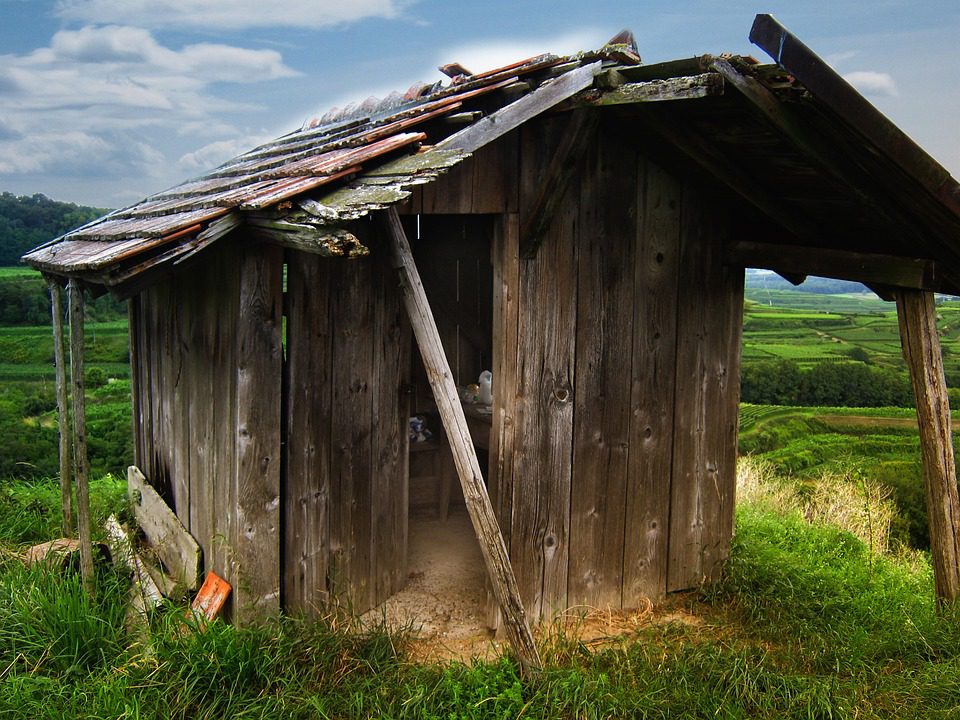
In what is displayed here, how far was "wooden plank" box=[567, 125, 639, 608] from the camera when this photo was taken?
5.10 metres

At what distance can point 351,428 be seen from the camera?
4902 millimetres

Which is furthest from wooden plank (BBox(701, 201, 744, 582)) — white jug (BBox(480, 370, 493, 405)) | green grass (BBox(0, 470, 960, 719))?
white jug (BBox(480, 370, 493, 405))

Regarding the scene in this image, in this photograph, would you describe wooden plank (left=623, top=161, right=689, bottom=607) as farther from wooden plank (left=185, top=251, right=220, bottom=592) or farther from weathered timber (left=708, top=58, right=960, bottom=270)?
wooden plank (left=185, top=251, right=220, bottom=592)

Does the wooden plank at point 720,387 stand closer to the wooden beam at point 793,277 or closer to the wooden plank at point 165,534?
the wooden beam at point 793,277

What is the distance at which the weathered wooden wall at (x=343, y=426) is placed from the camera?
4645 mm

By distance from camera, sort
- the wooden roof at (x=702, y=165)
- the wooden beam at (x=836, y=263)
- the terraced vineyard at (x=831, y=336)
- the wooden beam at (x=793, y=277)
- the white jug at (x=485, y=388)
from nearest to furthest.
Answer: the wooden roof at (x=702, y=165) → the wooden beam at (x=836, y=263) → the wooden beam at (x=793, y=277) → the white jug at (x=485, y=388) → the terraced vineyard at (x=831, y=336)

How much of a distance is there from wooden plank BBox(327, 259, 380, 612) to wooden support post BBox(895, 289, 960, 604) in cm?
286

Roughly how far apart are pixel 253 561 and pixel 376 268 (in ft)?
5.77

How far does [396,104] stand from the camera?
5754mm

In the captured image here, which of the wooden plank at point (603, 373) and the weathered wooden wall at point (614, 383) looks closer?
the weathered wooden wall at point (614, 383)

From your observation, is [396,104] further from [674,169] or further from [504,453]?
[504,453]

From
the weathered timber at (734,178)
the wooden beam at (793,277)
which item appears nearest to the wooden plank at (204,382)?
the weathered timber at (734,178)

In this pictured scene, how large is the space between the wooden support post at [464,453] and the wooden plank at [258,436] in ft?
2.35

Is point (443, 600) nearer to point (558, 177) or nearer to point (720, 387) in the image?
point (720, 387)
